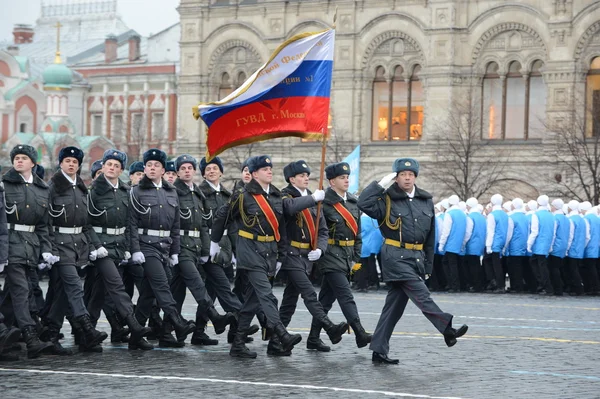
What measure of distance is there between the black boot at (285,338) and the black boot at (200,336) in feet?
5.10

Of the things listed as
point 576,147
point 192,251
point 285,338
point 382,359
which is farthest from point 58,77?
point 382,359

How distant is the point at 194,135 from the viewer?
2138 inches

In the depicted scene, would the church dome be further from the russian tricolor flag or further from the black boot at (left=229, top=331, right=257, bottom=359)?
the black boot at (left=229, top=331, right=257, bottom=359)

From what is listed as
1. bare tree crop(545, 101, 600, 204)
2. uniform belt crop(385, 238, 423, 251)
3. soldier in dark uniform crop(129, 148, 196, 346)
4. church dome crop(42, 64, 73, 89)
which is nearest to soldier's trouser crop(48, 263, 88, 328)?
soldier in dark uniform crop(129, 148, 196, 346)

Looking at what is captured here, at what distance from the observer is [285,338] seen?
13.3 meters

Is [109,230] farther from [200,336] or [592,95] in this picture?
[592,95]

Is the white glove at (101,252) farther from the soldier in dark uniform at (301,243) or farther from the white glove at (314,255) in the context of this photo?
the white glove at (314,255)

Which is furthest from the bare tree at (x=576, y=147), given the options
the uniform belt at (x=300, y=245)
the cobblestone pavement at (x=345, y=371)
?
the uniform belt at (x=300, y=245)

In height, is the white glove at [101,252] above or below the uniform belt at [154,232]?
below

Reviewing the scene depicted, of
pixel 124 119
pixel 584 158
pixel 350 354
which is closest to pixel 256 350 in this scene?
pixel 350 354

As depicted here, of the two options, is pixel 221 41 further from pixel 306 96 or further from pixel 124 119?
pixel 306 96

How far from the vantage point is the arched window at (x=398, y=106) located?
49438mm

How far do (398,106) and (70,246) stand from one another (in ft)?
122

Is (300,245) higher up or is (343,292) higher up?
(300,245)
